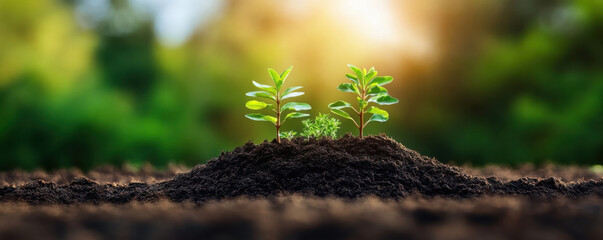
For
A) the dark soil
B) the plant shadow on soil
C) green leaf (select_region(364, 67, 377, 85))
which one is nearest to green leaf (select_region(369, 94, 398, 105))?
green leaf (select_region(364, 67, 377, 85))

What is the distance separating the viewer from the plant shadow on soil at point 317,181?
2.84m

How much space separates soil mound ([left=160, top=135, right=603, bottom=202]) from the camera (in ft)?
9.30

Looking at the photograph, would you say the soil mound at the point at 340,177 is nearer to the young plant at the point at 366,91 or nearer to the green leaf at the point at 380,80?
the young plant at the point at 366,91

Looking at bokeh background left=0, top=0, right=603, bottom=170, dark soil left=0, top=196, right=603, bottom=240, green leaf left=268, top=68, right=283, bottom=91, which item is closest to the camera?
dark soil left=0, top=196, right=603, bottom=240

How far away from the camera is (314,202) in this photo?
2209 millimetres

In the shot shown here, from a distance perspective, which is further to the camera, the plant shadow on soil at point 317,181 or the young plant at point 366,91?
the young plant at point 366,91

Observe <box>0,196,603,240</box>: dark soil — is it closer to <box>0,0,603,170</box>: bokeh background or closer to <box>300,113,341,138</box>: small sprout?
<box>300,113,341,138</box>: small sprout

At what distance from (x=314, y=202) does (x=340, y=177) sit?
2.36 ft

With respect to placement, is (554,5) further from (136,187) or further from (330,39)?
(136,187)

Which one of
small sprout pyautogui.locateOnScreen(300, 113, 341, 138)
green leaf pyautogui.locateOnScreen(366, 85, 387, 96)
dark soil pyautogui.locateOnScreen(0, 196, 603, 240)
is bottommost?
dark soil pyautogui.locateOnScreen(0, 196, 603, 240)

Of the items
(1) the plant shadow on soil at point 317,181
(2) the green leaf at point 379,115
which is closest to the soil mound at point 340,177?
(1) the plant shadow on soil at point 317,181

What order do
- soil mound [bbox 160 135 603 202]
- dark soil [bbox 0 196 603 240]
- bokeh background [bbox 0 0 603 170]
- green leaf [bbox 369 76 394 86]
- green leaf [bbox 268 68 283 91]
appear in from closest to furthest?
dark soil [bbox 0 196 603 240] < soil mound [bbox 160 135 603 202] < green leaf [bbox 268 68 283 91] < green leaf [bbox 369 76 394 86] < bokeh background [bbox 0 0 603 170]

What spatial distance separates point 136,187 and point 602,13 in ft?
20.6

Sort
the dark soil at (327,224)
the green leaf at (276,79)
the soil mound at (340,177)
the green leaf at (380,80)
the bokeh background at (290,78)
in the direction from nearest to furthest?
the dark soil at (327,224) → the soil mound at (340,177) → the green leaf at (276,79) → the green leaf at (380,80) → the bokeh background at (290,78)
